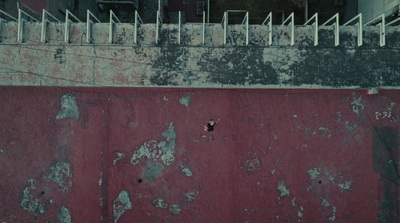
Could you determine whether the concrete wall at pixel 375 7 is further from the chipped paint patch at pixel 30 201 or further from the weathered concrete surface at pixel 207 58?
the chipped paint patch at pixel 30 201

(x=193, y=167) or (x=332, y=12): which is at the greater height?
(x=332, y=12)

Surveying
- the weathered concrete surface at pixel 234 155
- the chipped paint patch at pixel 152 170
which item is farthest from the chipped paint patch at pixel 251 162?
the chipped paint patch at pixel 152 170

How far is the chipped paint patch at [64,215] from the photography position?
8039mm

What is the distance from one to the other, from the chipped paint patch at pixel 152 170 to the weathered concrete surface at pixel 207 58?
2525 mm

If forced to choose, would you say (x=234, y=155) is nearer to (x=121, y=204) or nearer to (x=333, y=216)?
(x=333, y=216)

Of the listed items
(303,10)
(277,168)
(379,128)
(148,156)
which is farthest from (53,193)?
(303,10)

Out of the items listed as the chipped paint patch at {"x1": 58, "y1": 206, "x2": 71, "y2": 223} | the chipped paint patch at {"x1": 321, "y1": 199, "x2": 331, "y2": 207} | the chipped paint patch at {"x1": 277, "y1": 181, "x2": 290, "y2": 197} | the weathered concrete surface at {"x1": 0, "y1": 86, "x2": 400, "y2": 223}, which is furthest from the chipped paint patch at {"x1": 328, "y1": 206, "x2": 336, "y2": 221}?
the chipped paint patch at {"x1": 58, "y1": 206, "x2": 71, "y2": 223}

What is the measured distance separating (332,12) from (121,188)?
12.8 m

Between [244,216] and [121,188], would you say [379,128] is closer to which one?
[244,216]

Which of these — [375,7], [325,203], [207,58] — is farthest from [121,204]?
[375,7]

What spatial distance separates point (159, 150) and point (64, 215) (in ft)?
11.7

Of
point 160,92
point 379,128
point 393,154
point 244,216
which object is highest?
point 160,92

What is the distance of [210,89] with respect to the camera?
8.12 m

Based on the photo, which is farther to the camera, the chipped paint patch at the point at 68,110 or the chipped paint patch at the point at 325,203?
the chipped paint patch at the point at 325,203
